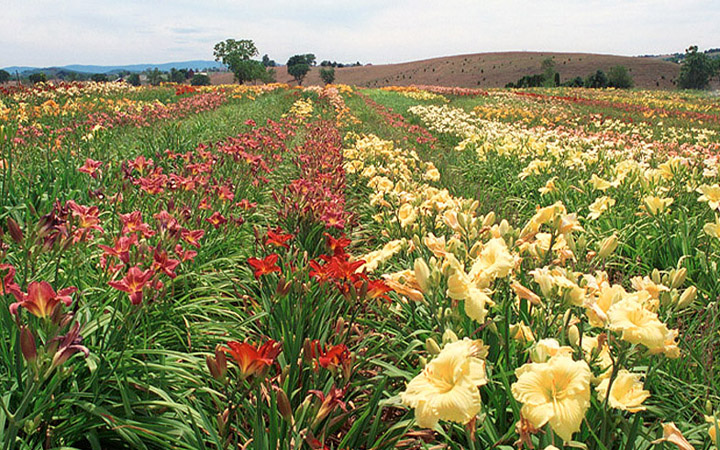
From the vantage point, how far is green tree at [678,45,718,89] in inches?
2318

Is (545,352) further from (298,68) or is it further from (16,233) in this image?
(298,68)

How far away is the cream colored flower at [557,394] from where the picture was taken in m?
1.05

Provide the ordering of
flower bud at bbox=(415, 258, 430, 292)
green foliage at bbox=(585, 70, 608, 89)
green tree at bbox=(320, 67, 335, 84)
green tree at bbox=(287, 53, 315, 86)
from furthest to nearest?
green tree at bbox=(287, 53, 315, 86)
green tree at bbox=(320, 67, 335, 84)
green foliage at bbox=(585, 70, 608, 89)
flower bud at bbox=(415, 258, 430, 292)

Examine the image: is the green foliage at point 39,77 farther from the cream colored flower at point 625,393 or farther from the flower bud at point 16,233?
the cream colored flower at point 625,393

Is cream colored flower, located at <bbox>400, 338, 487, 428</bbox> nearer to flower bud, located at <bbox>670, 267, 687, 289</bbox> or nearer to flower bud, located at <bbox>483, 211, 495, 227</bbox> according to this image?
flower bud, located at <bbox>670, 267, 687, 289</bbox>

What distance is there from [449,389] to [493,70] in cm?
8240

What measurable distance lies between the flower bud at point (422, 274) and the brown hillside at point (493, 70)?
7162cm

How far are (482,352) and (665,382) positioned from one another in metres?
1.22

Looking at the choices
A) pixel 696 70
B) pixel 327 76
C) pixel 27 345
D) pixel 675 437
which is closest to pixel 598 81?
pixel 696 70

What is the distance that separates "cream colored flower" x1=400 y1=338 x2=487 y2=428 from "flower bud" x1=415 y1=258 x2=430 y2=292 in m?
0.39

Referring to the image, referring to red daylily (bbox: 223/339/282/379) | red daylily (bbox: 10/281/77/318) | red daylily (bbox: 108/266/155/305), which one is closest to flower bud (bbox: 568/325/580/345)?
red daylily (bbox: 223/339/282/379)

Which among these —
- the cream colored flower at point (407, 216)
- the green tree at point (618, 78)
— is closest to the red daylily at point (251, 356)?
the cream colored flower at point (407, 216)

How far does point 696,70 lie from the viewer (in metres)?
59.1

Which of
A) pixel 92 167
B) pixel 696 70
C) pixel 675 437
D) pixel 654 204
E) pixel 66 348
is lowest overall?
pixel 675 437
